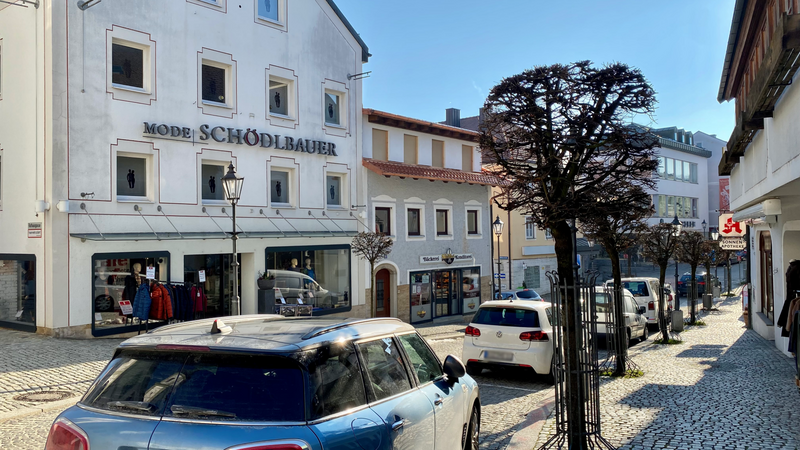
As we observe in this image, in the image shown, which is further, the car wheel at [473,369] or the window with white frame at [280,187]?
the window with white frame at [280,187]

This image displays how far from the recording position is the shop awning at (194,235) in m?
16.3

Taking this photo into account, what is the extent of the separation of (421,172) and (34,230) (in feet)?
47.5

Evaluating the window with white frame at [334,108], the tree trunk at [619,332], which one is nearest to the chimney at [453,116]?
the window with white frame at [334,108]

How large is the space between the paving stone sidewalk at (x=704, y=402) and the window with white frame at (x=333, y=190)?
1225 cm

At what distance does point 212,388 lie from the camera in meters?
3.53

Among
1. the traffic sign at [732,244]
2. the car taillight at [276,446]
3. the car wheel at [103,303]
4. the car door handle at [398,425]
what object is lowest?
the car wheel at [103,303]

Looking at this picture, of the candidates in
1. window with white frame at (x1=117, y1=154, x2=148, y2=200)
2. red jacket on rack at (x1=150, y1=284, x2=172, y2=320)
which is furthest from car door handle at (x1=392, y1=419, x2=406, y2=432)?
window with white frame at (x1=117, y1=154, x2=148, y2=200)

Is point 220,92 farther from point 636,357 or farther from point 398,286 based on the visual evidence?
point 636,357

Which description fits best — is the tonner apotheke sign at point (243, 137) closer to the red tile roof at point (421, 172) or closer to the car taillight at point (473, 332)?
the red tile roof at point (421, 172)

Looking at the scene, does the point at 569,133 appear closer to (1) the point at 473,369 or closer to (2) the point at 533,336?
(2) the point at 533,336

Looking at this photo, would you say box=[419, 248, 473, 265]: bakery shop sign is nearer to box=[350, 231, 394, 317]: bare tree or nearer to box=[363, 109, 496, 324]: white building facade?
box=[363, 109, 496, 324]: white building facade

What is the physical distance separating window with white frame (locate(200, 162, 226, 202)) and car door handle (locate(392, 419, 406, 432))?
1643cm

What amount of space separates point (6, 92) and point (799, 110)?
60.7 feet

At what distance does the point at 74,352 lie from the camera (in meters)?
14.2
